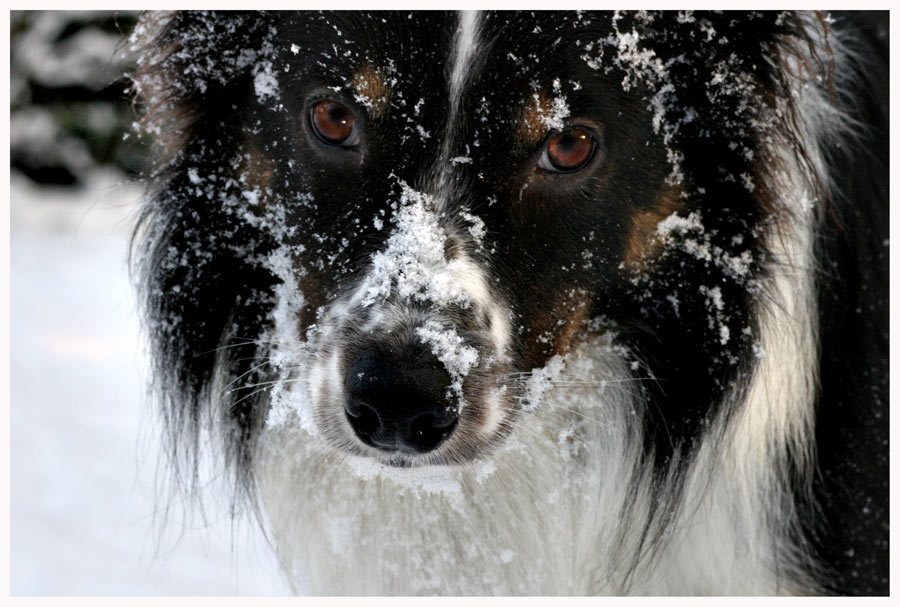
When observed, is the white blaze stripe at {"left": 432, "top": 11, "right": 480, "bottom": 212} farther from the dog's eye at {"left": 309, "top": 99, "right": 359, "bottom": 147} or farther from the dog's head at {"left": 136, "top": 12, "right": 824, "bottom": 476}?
the dog's eye at {"left": 309, "top": 99, "right": 359, "bottom": 147}

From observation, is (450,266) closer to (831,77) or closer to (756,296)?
(756,296)

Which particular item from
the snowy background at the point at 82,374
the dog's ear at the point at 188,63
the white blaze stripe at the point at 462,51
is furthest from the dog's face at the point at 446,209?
the snowy background at the point at 82,374

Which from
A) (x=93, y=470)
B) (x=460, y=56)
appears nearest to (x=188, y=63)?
(x=460, y=56)

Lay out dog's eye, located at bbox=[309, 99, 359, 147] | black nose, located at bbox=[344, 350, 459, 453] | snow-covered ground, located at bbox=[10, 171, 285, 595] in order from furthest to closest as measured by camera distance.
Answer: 1. snow-covered ground, located at bbox=[10, 171, 285, 595]
2. dog's eye, located at bbox=[309, 99, 359, 147]
3. black nose, located at bbox=[344, 350, 459, 453]

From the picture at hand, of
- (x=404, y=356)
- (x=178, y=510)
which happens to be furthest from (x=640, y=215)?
(x=178, y=510)

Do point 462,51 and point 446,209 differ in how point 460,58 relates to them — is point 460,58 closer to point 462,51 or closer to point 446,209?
point 462,51

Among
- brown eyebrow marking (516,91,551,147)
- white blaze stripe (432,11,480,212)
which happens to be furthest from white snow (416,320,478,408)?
brown eyebrow marking (516,91,551,147)

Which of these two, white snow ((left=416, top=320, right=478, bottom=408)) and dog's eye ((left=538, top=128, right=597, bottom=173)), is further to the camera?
dog's eye ((left=538, top=128, right=597, bottom=173))

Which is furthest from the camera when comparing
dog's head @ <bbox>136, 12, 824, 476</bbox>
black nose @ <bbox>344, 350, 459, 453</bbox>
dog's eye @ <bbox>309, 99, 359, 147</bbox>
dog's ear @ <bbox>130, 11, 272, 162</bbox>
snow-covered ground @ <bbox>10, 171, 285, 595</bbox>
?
snow-covered ground @ <bbox>10, 171, 285, 595</bbox>
